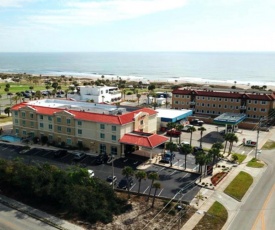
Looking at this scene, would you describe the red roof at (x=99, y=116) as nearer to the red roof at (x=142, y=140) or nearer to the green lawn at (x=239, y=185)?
the red roof at (x=142, y=140)

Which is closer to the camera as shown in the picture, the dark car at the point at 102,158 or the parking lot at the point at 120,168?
the parking lot at the point at 120,168

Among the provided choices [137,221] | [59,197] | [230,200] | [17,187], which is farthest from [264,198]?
[17,187]

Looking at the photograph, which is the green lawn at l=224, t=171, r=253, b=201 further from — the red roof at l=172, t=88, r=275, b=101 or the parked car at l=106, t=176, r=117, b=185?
the red roof at l=172, t=88, r=275, b=101

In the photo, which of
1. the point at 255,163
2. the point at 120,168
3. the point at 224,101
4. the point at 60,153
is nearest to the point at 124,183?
the point at 120,168

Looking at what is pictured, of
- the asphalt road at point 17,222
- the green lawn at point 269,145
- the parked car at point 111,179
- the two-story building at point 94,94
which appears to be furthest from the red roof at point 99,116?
the two-story building at point 94,94

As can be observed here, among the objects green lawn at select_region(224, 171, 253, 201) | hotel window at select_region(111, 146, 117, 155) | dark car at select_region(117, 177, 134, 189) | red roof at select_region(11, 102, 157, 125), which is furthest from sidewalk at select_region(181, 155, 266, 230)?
red roof at select_region(11, 102, 157, 125)

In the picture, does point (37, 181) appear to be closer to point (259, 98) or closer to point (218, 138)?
point (218, 138)

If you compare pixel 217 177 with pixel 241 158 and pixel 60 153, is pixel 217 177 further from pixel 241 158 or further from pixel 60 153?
pixel 60 153

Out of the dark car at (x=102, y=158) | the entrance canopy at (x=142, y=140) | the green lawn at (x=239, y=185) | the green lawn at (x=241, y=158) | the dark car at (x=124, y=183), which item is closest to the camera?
the green lawn at (x=239, y=185)
